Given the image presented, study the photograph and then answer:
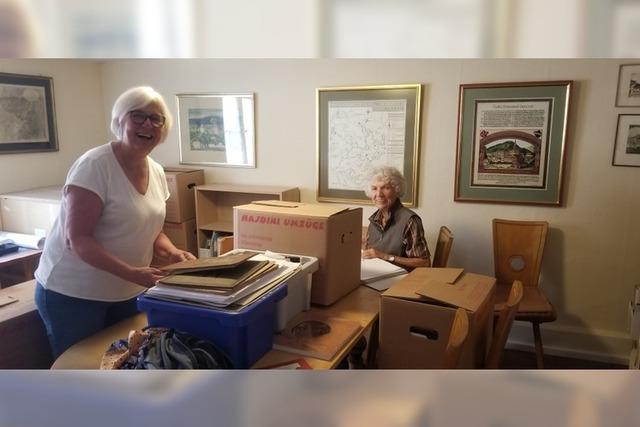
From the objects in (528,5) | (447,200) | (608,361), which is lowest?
(608,361)

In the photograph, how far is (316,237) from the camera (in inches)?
70.0

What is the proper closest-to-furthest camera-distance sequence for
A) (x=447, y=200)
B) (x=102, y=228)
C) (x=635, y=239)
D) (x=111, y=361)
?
(x=111, y=361) < (x=102, y=228) < (x=635, y=239) < (x=447, y=200)

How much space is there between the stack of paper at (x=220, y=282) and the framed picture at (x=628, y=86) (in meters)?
2.58

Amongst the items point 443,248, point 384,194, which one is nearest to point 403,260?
point 443,248

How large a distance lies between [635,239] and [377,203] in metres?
1.69

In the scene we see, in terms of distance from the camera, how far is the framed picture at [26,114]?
3.60 meters

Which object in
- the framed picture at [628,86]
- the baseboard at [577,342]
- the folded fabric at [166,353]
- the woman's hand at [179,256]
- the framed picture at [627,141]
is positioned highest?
the framed picture at [628,86]

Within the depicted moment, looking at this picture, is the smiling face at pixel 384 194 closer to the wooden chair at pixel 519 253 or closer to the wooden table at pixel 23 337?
the wooden chair at pixel 519 253

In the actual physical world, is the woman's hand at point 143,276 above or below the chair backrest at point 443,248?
above

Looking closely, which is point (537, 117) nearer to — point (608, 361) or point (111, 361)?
point (608, 361)

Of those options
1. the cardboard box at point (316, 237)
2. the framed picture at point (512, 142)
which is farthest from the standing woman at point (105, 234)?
the framed picture at point (512, 142)

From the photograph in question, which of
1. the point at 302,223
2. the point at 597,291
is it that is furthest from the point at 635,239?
the point at 302,223

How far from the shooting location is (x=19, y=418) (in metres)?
0.17

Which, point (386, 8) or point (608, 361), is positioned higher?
point (386, 8)
